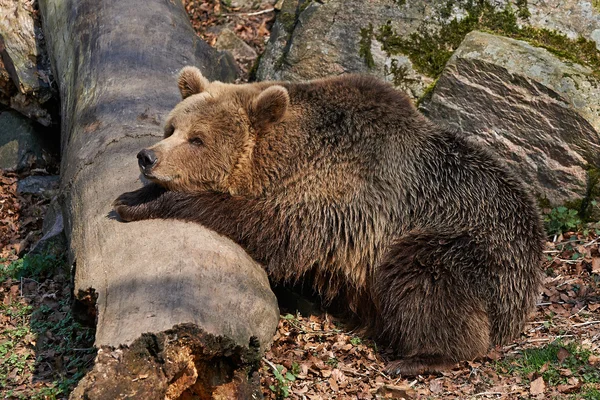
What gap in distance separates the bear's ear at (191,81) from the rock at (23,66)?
12.6 ft

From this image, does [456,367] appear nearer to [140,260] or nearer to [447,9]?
[140,260]

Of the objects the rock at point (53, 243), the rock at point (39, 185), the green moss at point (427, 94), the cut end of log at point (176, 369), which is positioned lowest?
the rock at point (39, 185)

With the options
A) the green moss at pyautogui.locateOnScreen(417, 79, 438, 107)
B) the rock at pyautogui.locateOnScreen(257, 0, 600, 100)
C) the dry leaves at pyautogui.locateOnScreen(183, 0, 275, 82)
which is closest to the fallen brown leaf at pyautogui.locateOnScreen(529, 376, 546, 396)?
the green moss at pyautogui.locateOnScreen(417, 79, 438, 107)

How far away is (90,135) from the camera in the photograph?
23.7 ft

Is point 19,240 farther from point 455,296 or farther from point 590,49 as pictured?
point 590,49

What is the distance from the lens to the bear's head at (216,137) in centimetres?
604

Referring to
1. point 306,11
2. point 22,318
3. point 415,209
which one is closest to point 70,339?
point 22,318

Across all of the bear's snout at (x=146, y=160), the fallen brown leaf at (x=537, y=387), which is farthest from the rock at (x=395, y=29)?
the fallen brown leaf at (x=537, y=387)

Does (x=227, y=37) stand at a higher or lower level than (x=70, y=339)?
higher

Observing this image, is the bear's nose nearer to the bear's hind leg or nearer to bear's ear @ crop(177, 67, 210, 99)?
bear's ear @ crop(177, 67, 210, 99)

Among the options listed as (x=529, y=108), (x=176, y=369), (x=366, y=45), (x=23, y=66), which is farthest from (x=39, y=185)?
(x=529, y=108)

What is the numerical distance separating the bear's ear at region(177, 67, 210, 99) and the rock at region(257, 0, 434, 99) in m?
3.00

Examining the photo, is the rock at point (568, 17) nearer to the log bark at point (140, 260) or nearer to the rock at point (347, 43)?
the rock at point (347, 43)

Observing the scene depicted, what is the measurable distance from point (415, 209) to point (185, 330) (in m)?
2.63
